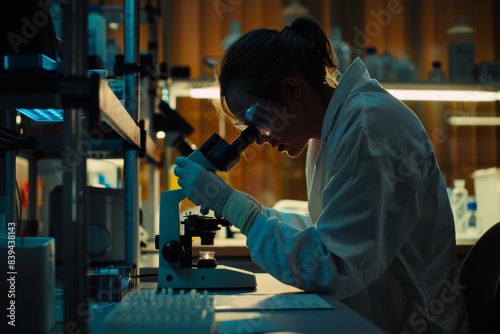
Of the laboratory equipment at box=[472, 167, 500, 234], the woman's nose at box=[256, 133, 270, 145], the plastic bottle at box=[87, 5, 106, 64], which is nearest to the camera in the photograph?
the woman's nose at box=[256, 133, 270, 145]

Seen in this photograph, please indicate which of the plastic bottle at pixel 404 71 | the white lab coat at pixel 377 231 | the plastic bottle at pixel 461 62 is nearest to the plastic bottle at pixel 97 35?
the white lab coat at pixel 377 231

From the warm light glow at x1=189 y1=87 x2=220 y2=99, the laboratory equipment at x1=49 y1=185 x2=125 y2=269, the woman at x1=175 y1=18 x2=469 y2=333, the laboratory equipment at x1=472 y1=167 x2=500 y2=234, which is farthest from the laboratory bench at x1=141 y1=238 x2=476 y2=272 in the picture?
the warm light glow at x1=189 y1=87 x2=220 y2=99

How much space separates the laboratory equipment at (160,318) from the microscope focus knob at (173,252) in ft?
1.52

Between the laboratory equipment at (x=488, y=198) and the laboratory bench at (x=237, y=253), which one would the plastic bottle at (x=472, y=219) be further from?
the laboratory bench at (x=237, y=253)

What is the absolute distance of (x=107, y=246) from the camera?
1.92 metres

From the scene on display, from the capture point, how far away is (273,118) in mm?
1477

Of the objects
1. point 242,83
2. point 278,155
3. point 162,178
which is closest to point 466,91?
point 278,155

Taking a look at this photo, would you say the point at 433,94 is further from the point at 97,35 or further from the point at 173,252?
the point at 173,252

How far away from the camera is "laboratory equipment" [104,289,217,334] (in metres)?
0.81

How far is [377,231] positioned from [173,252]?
1.57 feet

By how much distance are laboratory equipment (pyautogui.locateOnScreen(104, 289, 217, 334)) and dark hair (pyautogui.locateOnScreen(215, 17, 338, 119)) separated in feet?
2.13

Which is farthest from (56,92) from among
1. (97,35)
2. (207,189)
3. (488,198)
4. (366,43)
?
(366,43)

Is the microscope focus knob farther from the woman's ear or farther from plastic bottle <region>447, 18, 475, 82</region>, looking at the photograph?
plastic bottle <region>447, 18, 475, 82</region>

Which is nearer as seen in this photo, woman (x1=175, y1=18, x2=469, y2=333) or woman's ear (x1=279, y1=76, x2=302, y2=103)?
woman (x1=175, y1=18, x2=469, y2=333)
